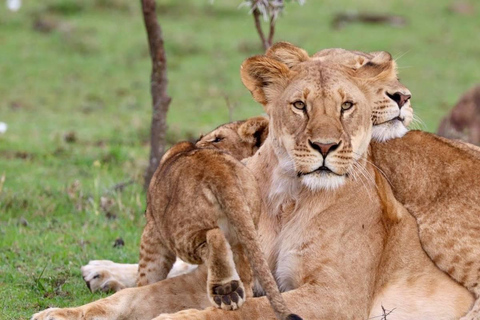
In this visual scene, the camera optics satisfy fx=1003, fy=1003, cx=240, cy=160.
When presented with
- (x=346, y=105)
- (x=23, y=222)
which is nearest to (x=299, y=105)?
(x=346, y=105)

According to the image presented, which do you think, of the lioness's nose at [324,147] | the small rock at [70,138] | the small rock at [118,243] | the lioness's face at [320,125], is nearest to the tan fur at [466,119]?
the small rock at [70,138]

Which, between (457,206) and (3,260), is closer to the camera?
(457,206)

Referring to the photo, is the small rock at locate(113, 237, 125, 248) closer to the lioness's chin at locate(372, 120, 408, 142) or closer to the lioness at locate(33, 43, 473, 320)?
the lioness at locate(33, 43, 473, 320)

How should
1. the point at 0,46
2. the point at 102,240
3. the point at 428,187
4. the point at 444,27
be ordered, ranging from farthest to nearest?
the point at 444,27
the point at 0,46
the point at 102,240
the point at 428,187

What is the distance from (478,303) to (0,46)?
10.2m

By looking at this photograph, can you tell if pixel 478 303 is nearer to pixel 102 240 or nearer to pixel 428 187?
pixel 428 187

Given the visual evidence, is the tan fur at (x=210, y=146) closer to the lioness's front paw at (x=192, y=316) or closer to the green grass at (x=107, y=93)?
the green grass at (x=107, y=93)

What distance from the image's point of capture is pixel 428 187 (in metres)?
4.57

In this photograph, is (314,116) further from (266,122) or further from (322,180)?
(266,122)

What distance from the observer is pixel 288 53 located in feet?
14.9

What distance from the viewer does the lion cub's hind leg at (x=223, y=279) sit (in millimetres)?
3930

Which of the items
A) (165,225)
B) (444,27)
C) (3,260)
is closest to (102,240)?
(3,260)

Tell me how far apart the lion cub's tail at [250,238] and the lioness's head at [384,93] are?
Answer: 730 mm

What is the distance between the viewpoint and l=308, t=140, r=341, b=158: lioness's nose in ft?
13.0
